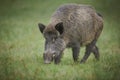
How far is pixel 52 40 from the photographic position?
4281 millimetres

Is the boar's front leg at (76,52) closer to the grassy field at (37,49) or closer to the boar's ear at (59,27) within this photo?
the grassy field at (37,49)

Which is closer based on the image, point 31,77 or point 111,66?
point 31,77

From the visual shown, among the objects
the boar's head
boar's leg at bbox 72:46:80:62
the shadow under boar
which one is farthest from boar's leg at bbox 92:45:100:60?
the boar's head

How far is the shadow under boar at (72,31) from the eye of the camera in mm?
4270

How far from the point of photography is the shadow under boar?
4270 mm

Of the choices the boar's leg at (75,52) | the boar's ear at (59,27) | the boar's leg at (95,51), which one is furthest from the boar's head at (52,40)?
the boar's leg at (95,51)

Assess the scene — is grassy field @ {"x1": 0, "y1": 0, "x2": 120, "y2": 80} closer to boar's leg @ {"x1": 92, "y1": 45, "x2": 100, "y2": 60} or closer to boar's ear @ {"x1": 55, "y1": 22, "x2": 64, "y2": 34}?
boar's leg @ {"x1": 92, "y1": 45, "x2": 100, "y2": 60}

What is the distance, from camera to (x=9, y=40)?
4242mm

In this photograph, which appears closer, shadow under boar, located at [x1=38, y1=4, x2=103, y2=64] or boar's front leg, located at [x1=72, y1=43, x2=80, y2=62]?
shadow under boar, located at [x1=38, y1=4, x2=103, y2=64]

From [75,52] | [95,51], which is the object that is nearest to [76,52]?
[75,52]

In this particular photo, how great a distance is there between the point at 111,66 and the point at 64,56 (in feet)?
2.52

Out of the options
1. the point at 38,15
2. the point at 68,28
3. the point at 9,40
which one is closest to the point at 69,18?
the point at 68,28

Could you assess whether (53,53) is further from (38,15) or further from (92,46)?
(92,46)

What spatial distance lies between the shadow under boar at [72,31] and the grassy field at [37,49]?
0.27ft
